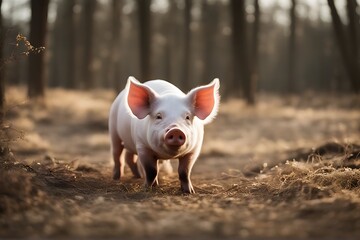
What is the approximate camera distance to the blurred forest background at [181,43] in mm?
15781

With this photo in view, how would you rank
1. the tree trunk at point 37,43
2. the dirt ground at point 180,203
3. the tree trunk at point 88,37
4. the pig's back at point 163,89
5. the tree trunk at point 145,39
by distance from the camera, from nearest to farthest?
the dirt ground at point 180,203
the pig's back at point 163,89
the tree trunk at point 37,43
the tree trunk at point 145,39
the tree trunk at point 88,37

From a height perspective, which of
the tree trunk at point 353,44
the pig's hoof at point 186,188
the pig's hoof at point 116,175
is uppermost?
the tree trunk at point 353,44

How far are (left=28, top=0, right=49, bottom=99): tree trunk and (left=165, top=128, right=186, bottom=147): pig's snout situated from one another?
10.5 meters

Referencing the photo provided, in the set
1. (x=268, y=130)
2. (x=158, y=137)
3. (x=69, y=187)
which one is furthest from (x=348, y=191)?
(x=268, y=130)

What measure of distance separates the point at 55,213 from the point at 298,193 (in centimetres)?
223

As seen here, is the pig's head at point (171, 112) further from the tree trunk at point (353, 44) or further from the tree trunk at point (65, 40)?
the tree trunk at point (65, 40)

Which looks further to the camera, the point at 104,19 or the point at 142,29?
the point at 104,19

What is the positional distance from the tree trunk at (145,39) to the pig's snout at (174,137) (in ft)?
44.2

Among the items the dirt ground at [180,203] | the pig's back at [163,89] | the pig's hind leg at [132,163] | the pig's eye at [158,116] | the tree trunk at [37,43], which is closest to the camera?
the dirt ground at [180,203]

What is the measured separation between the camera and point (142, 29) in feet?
60.5

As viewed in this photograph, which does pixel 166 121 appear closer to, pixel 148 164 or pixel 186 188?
pixel 148 164

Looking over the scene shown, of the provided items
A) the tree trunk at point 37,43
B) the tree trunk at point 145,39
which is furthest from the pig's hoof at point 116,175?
the tree trunk at point 145,39

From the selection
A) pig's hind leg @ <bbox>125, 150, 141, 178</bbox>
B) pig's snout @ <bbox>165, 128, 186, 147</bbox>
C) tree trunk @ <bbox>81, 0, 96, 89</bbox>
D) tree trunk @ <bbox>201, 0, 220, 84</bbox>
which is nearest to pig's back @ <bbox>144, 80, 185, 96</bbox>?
pig's snout @ <bbox>165, 128, 186, 147</bbox>

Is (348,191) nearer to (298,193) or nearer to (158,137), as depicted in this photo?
(298,193)
